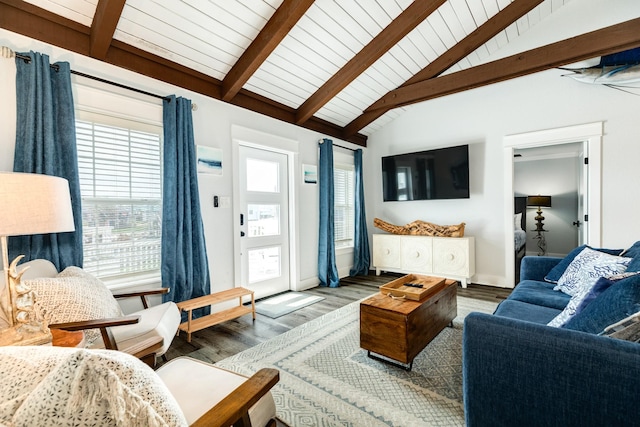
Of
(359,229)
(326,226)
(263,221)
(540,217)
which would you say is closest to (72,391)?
(263,221)

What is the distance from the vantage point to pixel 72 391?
512 millimetres

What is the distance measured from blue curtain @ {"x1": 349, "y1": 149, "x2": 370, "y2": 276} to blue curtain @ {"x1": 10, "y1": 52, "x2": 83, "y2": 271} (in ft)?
12.1

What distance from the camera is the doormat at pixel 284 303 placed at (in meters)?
3.28

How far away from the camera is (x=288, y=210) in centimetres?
415

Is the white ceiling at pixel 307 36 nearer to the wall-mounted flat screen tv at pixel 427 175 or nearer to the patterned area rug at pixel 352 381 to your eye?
the wall-mounted flat screen tv at pixel 427 175

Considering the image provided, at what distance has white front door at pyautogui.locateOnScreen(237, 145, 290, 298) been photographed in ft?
11.9

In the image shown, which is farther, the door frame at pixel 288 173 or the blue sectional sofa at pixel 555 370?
the door frame at pixel 288 173

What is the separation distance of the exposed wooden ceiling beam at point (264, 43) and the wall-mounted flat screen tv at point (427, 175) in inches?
111

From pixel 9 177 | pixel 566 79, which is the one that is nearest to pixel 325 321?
pixel 9 177

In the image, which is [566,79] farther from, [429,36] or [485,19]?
[429,36]

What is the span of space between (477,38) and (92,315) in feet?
15.4

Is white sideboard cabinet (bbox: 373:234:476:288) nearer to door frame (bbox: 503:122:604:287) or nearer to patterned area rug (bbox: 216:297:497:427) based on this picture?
door frame (bbox: 503:122:604:287)

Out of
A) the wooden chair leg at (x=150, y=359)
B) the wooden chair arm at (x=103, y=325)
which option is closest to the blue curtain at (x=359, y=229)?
the wooden chair leg at (x=150, y=359)

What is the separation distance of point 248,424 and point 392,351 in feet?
4.29
